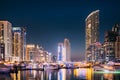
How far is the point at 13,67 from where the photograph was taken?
55.7m

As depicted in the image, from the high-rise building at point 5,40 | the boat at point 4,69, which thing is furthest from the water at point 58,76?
the high-rise building at point 5,40

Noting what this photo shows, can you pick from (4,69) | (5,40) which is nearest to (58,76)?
(4,69)

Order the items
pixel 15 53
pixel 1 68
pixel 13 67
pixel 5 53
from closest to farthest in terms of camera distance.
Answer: pixel 1 68 < pixel 13 67 < pixel 5 53 < pixel 15 53

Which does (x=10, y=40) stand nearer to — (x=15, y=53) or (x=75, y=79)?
(x=15, y=53)

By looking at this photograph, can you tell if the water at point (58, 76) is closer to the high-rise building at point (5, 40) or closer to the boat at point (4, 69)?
the boat at point (4, 69)

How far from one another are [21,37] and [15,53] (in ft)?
11.3

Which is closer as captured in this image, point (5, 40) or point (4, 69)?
point (4, 69)

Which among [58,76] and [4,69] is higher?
[4,69]

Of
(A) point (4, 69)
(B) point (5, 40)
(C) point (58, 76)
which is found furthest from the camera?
(B) point (5, 40)

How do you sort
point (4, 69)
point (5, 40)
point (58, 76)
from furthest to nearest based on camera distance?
point (5, 40), point (4, 69), point (58, 76)

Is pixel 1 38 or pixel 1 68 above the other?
pixel 1 38

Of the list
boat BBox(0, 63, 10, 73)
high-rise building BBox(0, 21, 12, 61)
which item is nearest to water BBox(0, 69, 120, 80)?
boat BBox(0, 63, 10, 73)

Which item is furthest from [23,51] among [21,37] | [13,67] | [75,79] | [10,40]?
[75,79]

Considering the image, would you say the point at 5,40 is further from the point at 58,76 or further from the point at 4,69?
the point at 58,76
